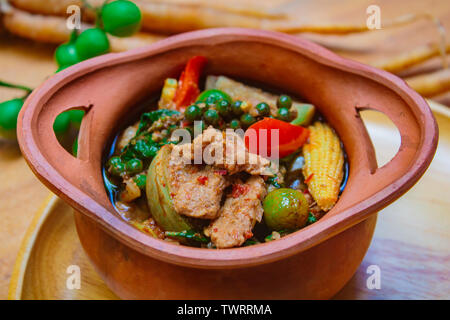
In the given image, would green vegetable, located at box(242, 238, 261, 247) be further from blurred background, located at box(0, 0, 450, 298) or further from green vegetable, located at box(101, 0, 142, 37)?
green vegetable, located at box(101, 0, 142, 37)

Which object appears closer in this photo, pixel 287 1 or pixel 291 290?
pixel 291 290

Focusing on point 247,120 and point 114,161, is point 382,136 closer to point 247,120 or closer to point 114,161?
point 247,120

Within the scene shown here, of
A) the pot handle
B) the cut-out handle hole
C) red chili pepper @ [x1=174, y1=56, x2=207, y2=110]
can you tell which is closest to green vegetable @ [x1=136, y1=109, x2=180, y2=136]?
red chili pepper @ [x1=174, y1=56, x2=207, y2=110]

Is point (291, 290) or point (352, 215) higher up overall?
point (352, 215)

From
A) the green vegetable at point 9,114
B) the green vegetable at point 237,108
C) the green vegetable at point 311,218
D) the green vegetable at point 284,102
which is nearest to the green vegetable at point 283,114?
the green vegetable at point 284,102

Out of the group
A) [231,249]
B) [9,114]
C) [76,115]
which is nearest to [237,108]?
[231,249]
